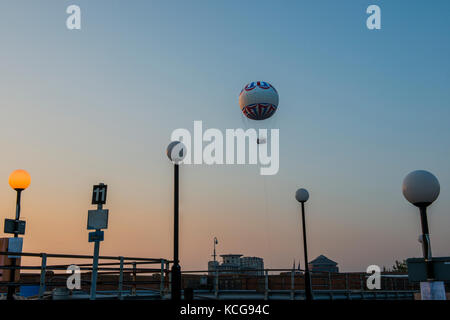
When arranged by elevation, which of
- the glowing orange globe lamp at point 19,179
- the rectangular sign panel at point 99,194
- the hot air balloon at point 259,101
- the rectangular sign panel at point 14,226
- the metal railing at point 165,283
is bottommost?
the metal railing at point 165,283

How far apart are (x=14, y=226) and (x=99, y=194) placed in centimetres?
330

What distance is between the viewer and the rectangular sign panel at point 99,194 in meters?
14.7

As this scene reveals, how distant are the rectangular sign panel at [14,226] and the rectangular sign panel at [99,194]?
117 inches

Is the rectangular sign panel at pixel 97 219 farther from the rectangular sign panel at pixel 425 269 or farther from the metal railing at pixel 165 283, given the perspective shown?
the rectangular sign panel at pixel 425 269

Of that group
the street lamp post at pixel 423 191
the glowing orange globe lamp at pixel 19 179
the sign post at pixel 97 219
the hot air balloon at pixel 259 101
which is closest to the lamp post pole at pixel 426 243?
the street lamp post at pixel 423 191

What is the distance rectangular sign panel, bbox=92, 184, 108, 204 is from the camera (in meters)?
14.7

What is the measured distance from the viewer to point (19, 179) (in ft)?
52.3

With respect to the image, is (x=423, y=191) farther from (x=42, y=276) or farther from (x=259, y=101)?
(x=259, y=101)

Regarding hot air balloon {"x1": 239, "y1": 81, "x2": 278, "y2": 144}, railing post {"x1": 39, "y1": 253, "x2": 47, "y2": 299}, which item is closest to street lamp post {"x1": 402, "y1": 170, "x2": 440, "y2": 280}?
railing post {"x1": 39, "y1": 253, "x2": 47, "y2": 299}

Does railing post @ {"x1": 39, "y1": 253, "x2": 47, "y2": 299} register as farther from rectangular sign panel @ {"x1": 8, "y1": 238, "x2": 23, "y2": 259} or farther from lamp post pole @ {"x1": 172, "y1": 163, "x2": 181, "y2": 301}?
lamp post pole @ {"x1": 172, "y1": 163, "x2": 181, "y2": 301}

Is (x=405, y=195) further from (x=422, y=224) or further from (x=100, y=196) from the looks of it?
(x=100, y=196)

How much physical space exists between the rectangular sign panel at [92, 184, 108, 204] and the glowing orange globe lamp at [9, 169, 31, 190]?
2971 millimetres
